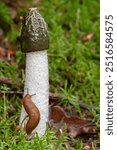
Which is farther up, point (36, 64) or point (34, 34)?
point (34, 34)

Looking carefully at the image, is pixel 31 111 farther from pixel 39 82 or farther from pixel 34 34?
pixel 34 34

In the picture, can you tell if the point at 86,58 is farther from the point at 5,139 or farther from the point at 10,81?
the point at 5,139

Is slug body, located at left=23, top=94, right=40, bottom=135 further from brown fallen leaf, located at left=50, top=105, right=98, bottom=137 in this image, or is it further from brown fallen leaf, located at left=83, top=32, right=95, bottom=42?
brown fallen leaf, located at left=83, top=32, right=95, bottom=42

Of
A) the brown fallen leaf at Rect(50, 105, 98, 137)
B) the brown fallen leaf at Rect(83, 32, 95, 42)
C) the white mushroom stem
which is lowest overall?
the brown fallen leaf at Rect(50, 105, 98, 137)

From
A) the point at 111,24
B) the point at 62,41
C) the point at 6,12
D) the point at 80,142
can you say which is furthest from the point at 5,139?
the point at 6,12

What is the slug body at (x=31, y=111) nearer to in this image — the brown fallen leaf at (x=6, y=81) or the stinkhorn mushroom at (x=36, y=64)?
the stinkhorn mushroom at (x=36, y=64)

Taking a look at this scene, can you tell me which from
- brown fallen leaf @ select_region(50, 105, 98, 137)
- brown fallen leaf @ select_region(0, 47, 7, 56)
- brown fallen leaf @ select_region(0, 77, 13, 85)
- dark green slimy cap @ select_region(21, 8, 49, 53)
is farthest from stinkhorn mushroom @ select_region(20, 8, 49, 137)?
brown fallen leaf @ select_region(0, 47, 7, 56)

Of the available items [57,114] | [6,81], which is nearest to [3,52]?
[6,81]
